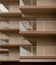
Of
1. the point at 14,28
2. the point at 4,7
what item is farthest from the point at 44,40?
the point at 4,7

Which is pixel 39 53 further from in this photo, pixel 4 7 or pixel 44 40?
pixel 4 7

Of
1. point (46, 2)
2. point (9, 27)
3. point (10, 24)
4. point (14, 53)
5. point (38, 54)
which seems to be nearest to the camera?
point (38, 54)

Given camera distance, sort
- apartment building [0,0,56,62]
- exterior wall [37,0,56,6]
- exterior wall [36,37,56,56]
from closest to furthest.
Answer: apartment building [0,0,56,62], exterior wall [36,37,56,56], exterior wall [37,0,56,6]

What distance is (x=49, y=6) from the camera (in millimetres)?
18344

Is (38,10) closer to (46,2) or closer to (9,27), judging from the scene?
(46,2)

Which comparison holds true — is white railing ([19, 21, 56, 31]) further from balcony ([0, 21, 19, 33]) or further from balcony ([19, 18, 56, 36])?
balcony ([0, 21, 19, 33])

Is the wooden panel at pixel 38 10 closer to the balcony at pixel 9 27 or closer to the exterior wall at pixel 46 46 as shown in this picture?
the exterior wall at pixel 46 46

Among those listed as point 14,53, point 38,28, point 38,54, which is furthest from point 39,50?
point 14,53

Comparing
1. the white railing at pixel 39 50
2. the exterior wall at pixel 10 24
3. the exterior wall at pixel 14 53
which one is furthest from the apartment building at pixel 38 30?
the exterior wall at pixel 14 53

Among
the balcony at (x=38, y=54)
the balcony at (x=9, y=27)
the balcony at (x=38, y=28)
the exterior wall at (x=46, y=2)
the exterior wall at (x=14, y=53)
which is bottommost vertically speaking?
the exterior wall at (x=14, y=53)

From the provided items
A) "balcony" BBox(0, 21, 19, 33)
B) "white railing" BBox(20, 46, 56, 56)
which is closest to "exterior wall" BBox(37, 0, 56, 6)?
"white railing" BBox(20, 46, 56, 56)

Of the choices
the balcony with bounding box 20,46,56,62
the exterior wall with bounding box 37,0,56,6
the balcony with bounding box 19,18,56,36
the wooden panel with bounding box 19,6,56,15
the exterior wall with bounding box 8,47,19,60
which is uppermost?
the exterior wall with bounding box 37,0,56,6

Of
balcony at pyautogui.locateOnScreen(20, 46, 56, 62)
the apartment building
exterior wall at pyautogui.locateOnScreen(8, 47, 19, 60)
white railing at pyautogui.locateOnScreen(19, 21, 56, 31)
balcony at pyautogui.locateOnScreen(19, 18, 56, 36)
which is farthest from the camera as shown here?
exterior wall at pyautogui.locateOnScreen(8, 47, 19, 60)

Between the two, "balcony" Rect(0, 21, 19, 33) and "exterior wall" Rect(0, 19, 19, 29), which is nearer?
"balcony" Rect(0, 21, 19, 33)
